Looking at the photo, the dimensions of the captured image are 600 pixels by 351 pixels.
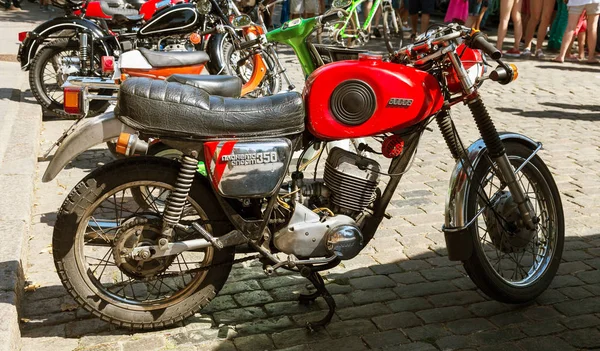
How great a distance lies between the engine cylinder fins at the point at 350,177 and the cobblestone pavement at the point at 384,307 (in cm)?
65

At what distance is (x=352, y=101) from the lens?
3.72 meters

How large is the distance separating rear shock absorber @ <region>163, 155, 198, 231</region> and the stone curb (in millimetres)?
848

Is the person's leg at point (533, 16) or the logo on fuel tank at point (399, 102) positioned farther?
the person's leg at point (533, 16)

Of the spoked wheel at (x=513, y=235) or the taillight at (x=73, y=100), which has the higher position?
the taillight at (x=73, y=100)

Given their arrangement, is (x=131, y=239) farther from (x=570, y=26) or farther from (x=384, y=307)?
(x=570, y=26)

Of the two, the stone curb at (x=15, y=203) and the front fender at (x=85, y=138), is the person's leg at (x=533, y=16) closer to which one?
the stone curb at (x=15, y=203)

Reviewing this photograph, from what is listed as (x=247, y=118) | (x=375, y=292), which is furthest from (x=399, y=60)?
(x=375, y=292)

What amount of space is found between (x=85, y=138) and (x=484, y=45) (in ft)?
6.42

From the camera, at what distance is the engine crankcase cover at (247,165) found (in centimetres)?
357

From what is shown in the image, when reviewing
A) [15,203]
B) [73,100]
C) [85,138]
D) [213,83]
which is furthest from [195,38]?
[85,138]

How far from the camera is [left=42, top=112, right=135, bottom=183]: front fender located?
3.75 metres

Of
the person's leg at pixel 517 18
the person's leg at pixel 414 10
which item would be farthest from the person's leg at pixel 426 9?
the person's leg at pixel 517 18

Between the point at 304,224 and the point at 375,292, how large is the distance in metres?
0.84

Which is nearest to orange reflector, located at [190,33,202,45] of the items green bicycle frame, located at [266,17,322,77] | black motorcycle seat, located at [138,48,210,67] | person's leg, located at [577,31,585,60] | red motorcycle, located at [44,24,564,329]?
black motorcycle seat, located at [138,48,210,67]
